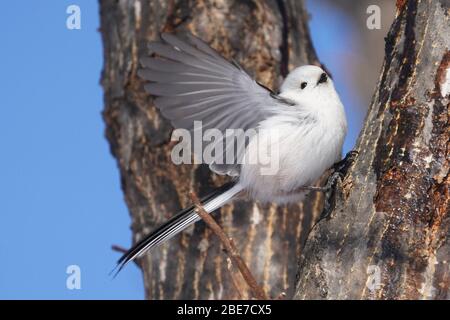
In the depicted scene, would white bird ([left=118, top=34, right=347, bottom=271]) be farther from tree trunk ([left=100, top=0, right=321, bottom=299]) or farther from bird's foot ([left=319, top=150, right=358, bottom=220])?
tree trunk ([left=100, top=0, right=321, bottom=299])

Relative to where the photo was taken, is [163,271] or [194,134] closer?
[194,134]

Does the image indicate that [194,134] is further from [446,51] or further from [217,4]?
[446,51]

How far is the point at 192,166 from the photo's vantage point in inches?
112

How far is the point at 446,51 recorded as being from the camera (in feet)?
5.84

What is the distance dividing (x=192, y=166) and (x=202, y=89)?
0.50 m

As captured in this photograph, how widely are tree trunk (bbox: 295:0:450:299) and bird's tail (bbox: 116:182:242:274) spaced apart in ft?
2.44

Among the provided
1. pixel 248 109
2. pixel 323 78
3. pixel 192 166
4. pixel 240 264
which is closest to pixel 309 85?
pixel 323 78

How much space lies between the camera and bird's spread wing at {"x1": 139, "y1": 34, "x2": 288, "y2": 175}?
A: 2328mm

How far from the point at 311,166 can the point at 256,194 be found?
0.27 m

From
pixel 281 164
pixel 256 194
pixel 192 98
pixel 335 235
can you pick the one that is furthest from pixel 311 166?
pixel 335 235

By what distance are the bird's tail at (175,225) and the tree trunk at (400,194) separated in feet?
2.44

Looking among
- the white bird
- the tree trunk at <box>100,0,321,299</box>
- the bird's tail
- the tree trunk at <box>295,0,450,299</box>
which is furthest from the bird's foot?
the tree trunk at <box>100,0,321,299</box>

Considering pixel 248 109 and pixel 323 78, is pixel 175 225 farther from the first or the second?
pixel 323 78
